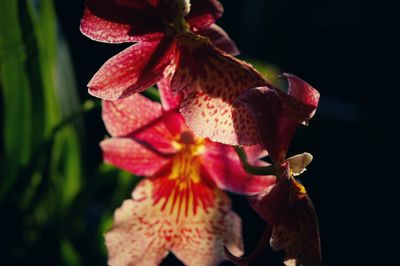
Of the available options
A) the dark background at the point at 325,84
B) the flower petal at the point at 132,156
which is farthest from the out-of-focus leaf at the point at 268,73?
the dark background at the point at 325,84

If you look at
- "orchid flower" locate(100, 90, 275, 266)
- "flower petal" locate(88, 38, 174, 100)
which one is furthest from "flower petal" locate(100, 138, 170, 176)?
"flower petal" locate(88, 38, 174, 100)

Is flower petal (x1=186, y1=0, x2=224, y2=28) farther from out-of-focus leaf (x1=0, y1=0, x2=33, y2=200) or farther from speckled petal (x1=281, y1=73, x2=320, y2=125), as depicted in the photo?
out-of-focus leaf (x1=0, y1=0, x2=33, y2=200)

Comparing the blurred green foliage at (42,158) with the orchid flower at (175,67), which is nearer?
the orchid flower at (175,67)

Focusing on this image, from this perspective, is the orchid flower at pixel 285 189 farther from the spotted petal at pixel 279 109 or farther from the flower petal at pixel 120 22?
the flower petal at pixel 120 22

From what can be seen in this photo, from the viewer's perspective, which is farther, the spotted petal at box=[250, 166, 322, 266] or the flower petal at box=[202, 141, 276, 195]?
the flower petal at box=[202, 141, 276, 195]

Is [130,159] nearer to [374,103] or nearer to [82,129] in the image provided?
[82,129]

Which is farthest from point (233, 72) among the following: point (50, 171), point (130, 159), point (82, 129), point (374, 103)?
point (374, 103)
